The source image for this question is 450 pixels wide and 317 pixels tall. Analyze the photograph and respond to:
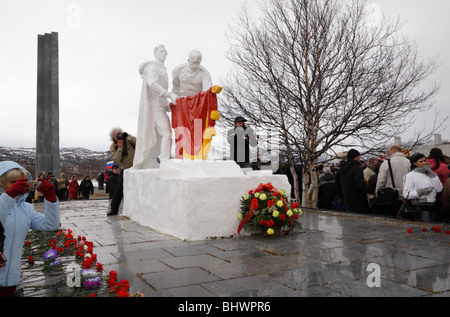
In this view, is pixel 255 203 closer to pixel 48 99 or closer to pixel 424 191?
pixel 424 191

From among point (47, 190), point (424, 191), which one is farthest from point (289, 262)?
point (424, 191)

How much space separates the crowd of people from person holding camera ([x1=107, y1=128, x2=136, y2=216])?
4.61 m

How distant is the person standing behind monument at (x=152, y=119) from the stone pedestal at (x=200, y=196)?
138cm

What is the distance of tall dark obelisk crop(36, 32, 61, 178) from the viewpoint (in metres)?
16.1

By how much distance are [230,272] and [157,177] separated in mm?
2957

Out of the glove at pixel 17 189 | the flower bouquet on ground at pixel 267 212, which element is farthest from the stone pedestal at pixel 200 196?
the glove at pixel 17 189

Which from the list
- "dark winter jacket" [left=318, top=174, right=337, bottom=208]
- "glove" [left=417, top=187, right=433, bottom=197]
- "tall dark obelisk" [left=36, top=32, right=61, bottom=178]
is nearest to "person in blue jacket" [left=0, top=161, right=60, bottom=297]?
"glove" [left=417, top=187, right=433, bottom=197]

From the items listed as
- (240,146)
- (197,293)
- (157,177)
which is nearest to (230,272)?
(197,293)

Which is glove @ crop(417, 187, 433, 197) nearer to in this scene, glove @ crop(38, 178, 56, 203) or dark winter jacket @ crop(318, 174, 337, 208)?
dark winter jacket @ crop(318, 174, 337, 208)

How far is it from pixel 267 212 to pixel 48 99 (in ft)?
49.6

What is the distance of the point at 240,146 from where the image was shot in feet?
22.6

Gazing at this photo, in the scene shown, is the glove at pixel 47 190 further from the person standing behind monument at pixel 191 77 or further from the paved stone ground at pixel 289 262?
the person standing behind monument at pixel 191 77

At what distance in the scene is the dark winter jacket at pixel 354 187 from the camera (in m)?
6.27

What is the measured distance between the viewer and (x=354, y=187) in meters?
6.45
